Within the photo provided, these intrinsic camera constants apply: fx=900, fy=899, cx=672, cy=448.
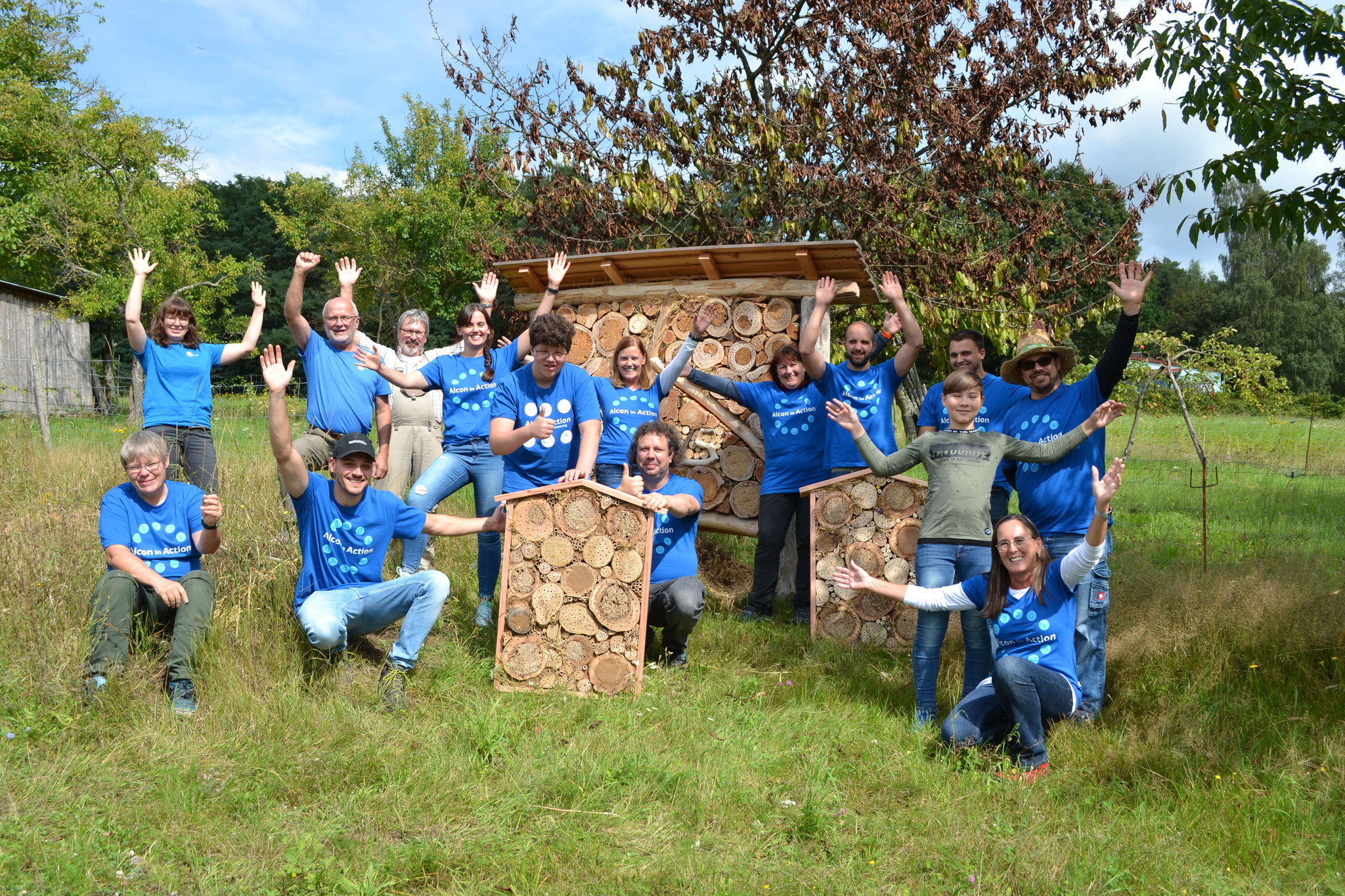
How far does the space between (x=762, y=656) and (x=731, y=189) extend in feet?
19.9

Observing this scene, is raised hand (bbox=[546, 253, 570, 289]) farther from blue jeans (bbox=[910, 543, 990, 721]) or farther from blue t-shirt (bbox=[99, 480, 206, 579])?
blue jeans (bbox=[910, 543, 990, 721])

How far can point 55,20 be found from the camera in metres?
22.0

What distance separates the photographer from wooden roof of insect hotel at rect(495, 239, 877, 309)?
23.3 ft

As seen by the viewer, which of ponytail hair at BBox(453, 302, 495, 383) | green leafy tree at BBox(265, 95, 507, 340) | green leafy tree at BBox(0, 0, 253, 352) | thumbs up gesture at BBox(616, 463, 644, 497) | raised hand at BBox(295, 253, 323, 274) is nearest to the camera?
thumbs up gesture at BBox(616, 463, 644, 497)

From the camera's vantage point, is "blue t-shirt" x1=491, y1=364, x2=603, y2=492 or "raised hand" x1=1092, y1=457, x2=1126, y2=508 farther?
"blue t-shirt" x1=491, y1=364, x2=603, y2=492

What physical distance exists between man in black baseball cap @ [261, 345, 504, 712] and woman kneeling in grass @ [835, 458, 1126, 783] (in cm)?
220

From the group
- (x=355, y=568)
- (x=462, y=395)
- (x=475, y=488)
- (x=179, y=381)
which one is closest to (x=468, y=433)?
(x=462, y=395)

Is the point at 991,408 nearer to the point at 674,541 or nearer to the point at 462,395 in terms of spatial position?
the point at 674,541

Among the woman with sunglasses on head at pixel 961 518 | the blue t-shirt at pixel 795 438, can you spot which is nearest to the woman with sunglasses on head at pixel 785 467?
the blue t-shirt at pixel 795 438

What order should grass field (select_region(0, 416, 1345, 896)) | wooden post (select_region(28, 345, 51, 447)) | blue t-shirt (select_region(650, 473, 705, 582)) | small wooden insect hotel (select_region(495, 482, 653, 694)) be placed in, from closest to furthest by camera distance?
1. grass field (select_region(0, 416, 1345, 896))
2. small wooden insect hotel (select_region(495, 482, 653, 694))
3. blue t-shirt (select_region(650, 473, 705, 582))
4. wooden post (select_region(28, 345, 51, 447))

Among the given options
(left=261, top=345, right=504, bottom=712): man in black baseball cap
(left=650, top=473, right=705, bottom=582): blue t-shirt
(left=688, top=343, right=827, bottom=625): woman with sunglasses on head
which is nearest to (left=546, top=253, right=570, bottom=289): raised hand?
(left=688, top=343, right=827, bottom=625): woman with sunglasses on head

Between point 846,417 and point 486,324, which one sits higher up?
point 486,324

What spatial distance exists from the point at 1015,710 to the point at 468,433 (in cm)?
370

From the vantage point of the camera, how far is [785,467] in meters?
6.48
